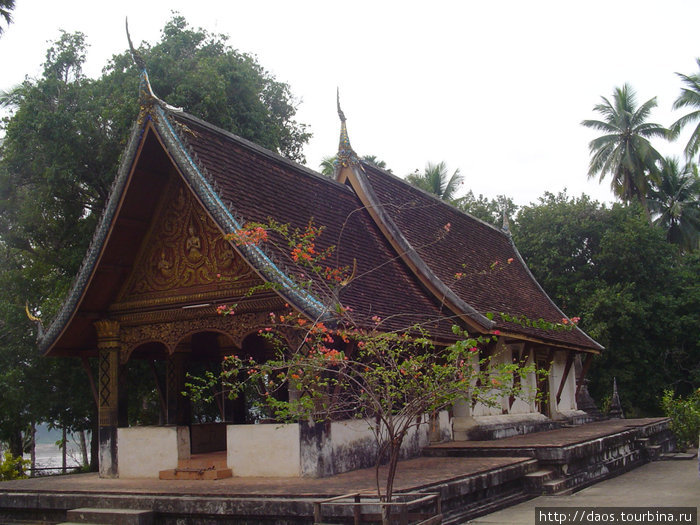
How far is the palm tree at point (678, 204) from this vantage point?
34.1 m

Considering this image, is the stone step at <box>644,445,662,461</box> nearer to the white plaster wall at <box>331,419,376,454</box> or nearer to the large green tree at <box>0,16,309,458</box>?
the white plaster wall at <box>331,419,376,454</box>

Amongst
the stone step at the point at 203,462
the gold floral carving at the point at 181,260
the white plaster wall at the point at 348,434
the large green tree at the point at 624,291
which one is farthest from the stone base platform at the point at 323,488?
the large green tree at the point at 624,291

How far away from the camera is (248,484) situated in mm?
8086

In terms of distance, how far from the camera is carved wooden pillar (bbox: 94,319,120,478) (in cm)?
1017

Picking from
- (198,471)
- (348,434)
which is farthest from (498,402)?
(198,471)

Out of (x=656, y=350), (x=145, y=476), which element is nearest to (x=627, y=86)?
(x=656, y=350)

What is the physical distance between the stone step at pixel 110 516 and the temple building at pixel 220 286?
1.43m

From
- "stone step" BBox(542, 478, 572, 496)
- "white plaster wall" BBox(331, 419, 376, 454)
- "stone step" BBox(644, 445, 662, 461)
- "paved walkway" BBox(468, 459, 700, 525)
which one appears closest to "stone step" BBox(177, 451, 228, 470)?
"white plaster wall" BBox(331, 419, 376, 454)

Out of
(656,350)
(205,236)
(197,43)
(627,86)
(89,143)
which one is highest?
(627,86)

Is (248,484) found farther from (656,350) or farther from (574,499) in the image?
(656,350)

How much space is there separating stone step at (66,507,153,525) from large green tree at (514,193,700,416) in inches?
715

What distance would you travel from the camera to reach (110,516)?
7.71m

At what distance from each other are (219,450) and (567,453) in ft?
19.2

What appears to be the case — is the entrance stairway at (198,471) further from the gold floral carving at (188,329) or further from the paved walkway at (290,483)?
the gold floral carving at (188,329)
